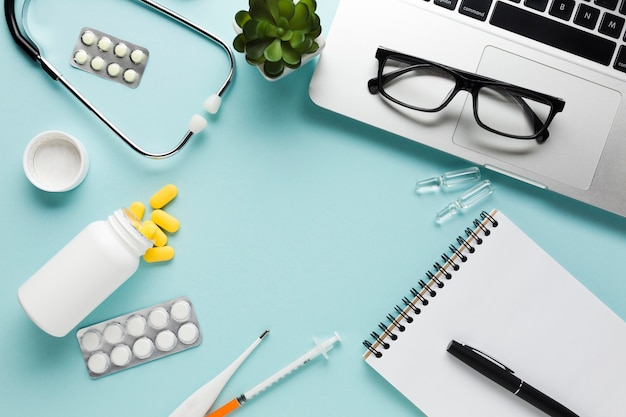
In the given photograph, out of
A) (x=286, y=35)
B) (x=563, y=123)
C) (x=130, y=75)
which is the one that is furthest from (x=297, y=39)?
(x=563, y=123)

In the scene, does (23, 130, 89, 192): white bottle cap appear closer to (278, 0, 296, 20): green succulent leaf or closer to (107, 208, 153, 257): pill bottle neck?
(107, 208, 153, 257): pill bottle neck

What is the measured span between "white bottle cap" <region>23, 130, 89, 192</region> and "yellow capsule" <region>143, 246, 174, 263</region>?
14 centimetres

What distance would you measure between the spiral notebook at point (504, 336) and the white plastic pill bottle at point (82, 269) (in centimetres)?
37

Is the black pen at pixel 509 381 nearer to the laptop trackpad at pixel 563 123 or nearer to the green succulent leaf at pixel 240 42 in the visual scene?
the laptop trackpad at pixel 563 123

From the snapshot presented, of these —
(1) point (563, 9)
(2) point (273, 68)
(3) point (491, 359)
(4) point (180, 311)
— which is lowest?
(4) point (180, 311)

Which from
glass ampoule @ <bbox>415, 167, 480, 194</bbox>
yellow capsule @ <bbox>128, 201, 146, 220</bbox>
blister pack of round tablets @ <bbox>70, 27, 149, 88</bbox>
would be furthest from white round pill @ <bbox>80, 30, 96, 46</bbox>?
glass ampoule @ <bbox>415, 167, 480, 194</bbox>

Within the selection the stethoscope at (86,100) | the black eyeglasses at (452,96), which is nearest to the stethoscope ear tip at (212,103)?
the stethoscope at (86,100)

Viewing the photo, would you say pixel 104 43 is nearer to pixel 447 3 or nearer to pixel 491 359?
pixel 447 3

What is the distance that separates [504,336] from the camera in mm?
862

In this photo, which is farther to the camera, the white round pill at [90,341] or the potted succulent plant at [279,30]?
the white round pill at [90,341]

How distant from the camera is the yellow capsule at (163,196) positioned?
86 cm

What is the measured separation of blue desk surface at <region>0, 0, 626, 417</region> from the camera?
2.86 feet

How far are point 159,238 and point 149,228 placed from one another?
0.08 ft

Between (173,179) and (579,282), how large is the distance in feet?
2.04
